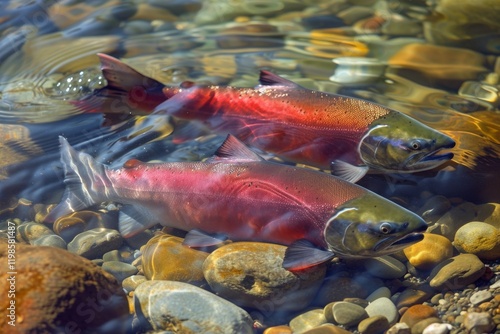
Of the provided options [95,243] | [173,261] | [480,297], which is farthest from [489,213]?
[95,243]

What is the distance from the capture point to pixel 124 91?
5.06m

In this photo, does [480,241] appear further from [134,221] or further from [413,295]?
[134,221]

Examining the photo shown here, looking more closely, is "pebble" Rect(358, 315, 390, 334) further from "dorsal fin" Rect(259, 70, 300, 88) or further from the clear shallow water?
"dorsal fin" Rect(259, 70, 300, 88)

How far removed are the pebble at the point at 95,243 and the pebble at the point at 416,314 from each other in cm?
219

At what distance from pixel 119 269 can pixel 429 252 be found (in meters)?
2.20

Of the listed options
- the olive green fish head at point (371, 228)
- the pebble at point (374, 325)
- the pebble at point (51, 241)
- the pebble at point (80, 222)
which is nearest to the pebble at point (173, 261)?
the pebble at point (80, 222)

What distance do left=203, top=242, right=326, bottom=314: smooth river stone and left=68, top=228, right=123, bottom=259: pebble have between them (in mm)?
992

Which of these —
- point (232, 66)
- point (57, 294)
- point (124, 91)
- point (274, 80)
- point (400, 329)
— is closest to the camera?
point (57, 294)

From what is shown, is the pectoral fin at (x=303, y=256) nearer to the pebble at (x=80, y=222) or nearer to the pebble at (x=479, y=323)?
the pebble at (x=479, y=323)

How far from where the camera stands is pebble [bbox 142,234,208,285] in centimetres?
383

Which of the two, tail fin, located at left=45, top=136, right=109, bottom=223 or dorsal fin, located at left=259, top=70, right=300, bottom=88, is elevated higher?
dorsal fin, located at left=259, top=70, right=300, bottom=88

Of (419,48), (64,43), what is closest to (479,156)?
(419,48)

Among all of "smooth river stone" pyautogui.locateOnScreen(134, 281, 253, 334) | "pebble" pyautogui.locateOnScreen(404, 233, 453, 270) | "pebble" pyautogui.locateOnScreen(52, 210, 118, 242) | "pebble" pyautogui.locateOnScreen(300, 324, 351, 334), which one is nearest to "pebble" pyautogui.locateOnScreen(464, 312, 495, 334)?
"pebble" pyautogui.locateOnScreen(404, 233, 453, 270)

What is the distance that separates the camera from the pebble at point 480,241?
381cm
